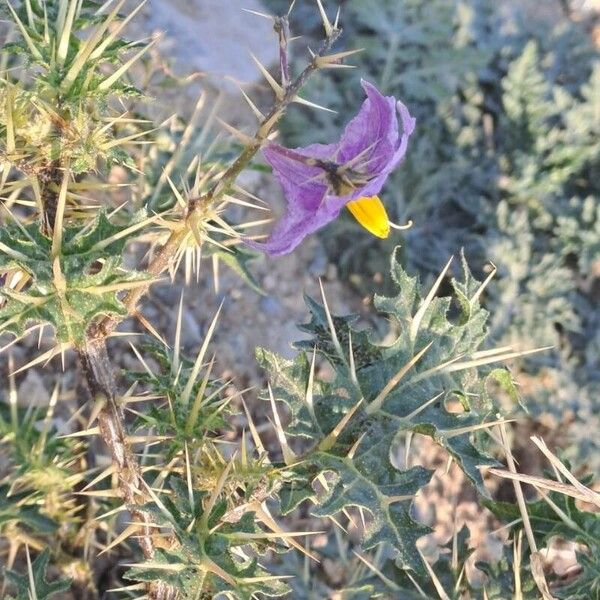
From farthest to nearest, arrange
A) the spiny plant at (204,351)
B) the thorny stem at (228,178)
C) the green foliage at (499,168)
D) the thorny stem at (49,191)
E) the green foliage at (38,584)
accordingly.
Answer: the green foliage at (499,168), the green foliage at (38,584), the thorny stem at (49,191), the spiny plant at (204,351), the thorny stem at (228,178)

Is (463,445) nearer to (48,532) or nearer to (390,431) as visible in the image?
(390,431)

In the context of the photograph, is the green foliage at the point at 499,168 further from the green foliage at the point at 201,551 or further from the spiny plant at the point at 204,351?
the green foliage at the point at 201,551

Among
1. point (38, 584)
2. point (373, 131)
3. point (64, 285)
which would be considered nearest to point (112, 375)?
point (64, 285)

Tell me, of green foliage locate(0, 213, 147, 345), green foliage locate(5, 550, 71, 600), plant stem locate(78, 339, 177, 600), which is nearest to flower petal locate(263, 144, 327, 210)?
green foliage locate(0, 213, 147, 345)

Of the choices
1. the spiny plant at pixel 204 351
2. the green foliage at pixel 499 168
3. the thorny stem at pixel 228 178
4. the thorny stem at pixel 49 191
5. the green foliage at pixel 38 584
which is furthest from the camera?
the green foliage at pixel 499 168

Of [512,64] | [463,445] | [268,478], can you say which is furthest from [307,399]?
[512,64]

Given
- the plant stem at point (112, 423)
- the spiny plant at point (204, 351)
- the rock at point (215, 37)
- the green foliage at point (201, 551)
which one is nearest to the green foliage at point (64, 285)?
the spiny plant at point (204, 351)
